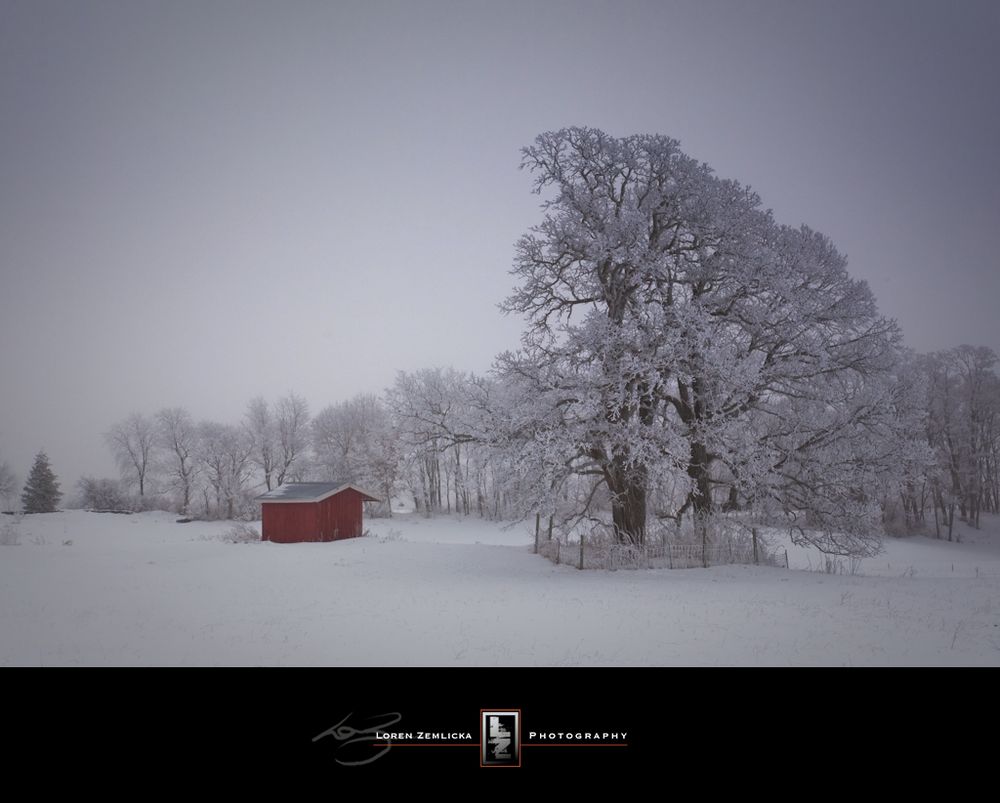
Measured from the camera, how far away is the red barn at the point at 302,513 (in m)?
19.6

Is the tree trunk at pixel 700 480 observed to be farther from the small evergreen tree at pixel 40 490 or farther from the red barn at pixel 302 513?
the red barn at pixel 302 513

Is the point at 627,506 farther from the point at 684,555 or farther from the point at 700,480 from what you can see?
the point at 700,480

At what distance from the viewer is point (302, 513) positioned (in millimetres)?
19703

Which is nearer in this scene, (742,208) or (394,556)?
(742,208)

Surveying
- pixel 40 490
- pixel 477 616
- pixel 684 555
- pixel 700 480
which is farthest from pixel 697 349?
pixel 40 490
